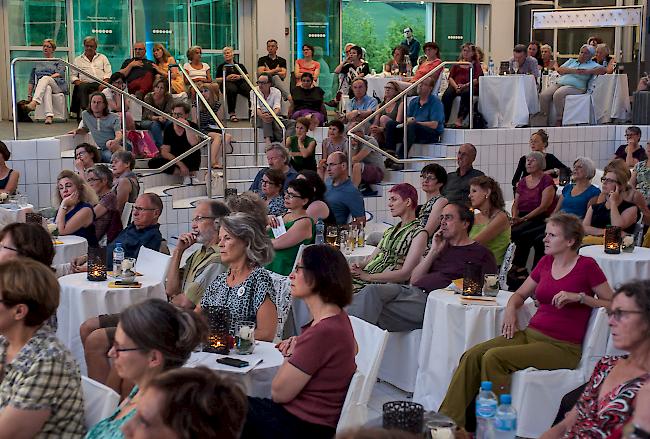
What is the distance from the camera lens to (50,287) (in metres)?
3.52

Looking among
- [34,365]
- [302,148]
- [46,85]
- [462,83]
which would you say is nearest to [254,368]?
[34,365]

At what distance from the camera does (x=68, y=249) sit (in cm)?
737

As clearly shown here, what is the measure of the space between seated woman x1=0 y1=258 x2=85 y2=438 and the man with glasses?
6.85ft

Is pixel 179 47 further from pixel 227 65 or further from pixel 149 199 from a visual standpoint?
pixel 149 199

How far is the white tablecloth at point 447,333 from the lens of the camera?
5.45m

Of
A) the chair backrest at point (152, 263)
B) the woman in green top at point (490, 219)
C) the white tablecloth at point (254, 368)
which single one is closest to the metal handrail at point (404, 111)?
the woman in green top at point (490, 219)

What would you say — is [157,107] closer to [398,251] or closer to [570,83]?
[570,83]

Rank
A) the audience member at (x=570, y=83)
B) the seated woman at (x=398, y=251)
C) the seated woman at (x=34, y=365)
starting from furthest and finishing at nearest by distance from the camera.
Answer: the audience member at (x=570, y=83) < the seated woman at (x=398, y=251) < the seated woman at (x=34, y=365)

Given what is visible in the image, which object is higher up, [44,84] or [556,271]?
[44,84]

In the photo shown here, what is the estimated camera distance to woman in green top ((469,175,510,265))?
23.0ft

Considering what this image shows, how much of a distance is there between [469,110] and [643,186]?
3.42 metres

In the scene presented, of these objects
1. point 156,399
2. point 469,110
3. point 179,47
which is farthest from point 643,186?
point 179,47

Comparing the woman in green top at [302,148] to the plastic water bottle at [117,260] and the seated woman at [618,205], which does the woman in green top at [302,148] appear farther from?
the plastic water bottle at [117,260]

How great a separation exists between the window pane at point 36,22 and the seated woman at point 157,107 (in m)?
3.05
